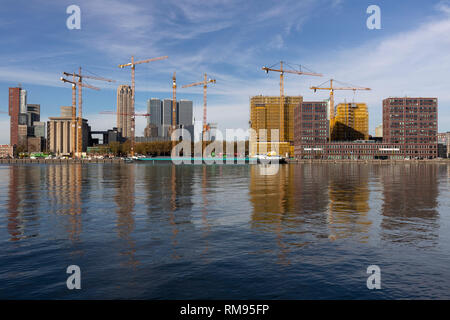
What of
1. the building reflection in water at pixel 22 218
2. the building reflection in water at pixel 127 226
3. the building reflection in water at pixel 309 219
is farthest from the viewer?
the building reflection in water at pixel 22 218

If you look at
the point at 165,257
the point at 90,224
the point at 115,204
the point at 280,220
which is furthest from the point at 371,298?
the point at 115,204

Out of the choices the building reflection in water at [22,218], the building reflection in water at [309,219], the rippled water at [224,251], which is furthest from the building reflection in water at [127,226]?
the building reflection in water at [309,219]

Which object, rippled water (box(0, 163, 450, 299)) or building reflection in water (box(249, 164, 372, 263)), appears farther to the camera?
building reflection in water (box(249, 164, 372, 263))

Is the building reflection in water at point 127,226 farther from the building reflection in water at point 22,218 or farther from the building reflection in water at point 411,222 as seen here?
the building reflection in water at point 411,222

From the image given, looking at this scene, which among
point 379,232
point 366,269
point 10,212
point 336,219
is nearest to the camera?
point 366,269

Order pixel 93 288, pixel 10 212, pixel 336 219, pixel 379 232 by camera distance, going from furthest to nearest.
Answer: pixel 10 212 < pixel 336 219 < pixel 379 232 < pixel 93 288

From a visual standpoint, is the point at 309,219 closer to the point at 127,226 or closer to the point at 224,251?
the point at 224,251

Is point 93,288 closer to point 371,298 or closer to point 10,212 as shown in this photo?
point 371,298

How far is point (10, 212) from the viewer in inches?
1284

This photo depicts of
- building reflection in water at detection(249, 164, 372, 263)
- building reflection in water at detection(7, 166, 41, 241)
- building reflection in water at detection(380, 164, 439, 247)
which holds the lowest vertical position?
building reflection in water at detection(380, 164, 439, 247)

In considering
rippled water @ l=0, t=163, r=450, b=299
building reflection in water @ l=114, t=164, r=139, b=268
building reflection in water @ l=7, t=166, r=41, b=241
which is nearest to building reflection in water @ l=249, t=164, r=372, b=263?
rippled water @ l=0, t=163, r=450, b=299

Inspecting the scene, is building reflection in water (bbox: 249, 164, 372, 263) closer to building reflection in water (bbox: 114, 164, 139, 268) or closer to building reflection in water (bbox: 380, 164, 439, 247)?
building reflection in water (bbox: 380, 164, 439, 247)

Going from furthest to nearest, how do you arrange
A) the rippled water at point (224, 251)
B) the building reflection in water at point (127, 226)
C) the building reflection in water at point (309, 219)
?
the building reflection in water at point (309, 219), the building reflection in water at point (127, 226), the rippled water at point (224, 251)

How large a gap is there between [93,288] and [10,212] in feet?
75.4
